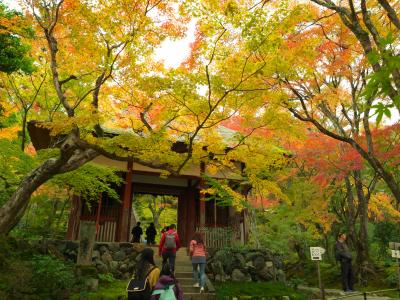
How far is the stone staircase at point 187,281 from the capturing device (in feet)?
28.0

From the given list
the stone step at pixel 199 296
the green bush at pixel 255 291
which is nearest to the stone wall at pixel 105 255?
the stone step at pixel 199 296

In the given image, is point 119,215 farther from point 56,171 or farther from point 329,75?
point 329,75

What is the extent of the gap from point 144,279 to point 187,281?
576 cm

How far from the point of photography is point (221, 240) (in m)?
12.1

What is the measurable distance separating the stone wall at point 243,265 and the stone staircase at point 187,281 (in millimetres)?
893

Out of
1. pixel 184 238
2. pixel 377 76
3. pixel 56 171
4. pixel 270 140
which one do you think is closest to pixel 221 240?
pixel 184 238

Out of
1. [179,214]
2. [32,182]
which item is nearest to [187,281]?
[32,182]

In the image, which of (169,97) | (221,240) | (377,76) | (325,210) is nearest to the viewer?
(377,76)

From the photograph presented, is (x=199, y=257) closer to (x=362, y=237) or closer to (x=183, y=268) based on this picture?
(x=183, y=268)

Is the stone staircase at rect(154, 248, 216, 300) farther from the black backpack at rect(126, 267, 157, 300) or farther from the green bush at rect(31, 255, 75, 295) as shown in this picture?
the black backpack at rect(126, 267, 157, 300)

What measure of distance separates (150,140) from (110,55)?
245cm

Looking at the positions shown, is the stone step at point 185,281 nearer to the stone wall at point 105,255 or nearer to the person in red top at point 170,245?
the person in red top at point 170,245

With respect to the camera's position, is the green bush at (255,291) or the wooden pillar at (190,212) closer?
the green bush at (255,291)

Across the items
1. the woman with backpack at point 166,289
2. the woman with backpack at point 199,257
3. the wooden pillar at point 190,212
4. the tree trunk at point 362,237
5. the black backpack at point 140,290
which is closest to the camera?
the woman with backpack at point 166,289
